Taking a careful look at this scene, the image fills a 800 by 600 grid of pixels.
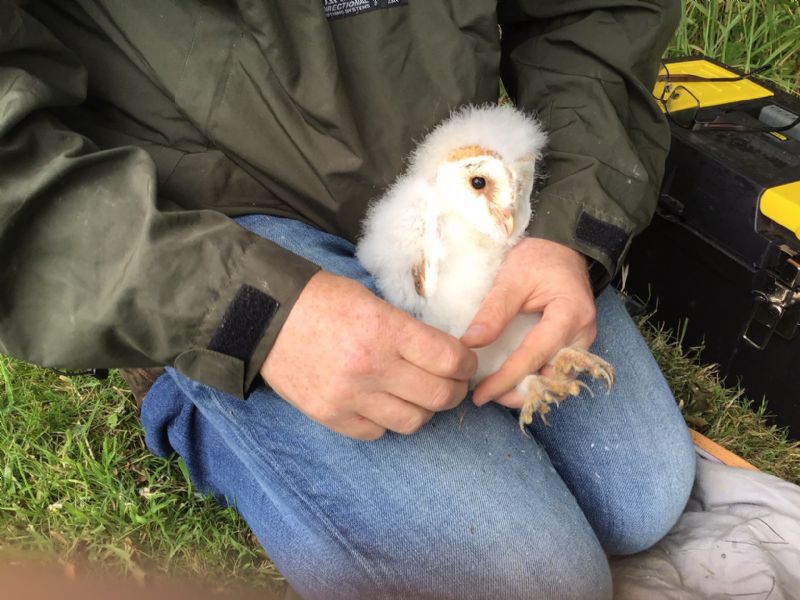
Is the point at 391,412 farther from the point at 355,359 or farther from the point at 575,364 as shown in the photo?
the point at 575,364

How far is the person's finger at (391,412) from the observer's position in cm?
132

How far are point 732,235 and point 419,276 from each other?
122cm

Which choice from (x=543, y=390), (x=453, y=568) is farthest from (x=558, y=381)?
(x=453, y=568)

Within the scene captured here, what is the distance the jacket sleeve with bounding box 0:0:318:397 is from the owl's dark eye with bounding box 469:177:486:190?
398 mm

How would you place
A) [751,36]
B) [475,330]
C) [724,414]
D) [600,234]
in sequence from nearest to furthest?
[475,330] < [600,234] < [724,414] < [751,36]

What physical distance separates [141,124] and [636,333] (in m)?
1.27

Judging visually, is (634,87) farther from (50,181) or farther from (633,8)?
(50,181)

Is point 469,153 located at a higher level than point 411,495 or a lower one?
higher

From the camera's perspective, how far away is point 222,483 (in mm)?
1812

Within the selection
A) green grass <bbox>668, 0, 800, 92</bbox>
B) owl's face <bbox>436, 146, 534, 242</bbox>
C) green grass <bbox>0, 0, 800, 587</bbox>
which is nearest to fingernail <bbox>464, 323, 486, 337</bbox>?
owl's face <bbox>436, 146, 534, 242</bbox>

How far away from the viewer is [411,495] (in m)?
1.46

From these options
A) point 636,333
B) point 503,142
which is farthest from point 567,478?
point 503,142

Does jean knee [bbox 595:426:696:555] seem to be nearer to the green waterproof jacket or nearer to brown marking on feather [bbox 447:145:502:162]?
the green waterproof jacket

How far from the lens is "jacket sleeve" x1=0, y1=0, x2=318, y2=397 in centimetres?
122
